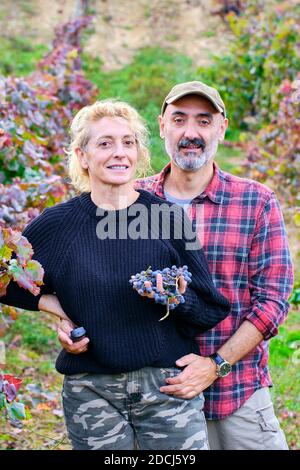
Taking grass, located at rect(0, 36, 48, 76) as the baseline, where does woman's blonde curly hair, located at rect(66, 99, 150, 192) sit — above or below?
below

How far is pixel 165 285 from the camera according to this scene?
7.86 feet

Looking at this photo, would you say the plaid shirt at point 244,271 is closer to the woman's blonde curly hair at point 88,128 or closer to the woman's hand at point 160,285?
the woman's blonde curly hair at point 88,128

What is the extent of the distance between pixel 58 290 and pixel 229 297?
635mm

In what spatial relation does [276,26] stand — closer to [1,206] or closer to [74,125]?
[1,206]

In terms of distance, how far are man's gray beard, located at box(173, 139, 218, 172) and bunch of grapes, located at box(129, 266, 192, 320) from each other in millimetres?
620

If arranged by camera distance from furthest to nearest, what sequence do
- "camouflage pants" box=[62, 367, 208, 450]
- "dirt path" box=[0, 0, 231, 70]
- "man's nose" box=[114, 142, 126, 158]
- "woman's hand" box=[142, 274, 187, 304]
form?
"dirt path" box=[0, 0, 231, 70] < "man's nose" box=[114, 142, 126, 158] < "camouflage pants" box=[62, 367, 208, 450] < "woman's hand" box=[142, 274, 187, 304]

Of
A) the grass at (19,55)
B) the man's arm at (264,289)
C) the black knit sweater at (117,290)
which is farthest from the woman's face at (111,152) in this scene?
the grass at (19,55)

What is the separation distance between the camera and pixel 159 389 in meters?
2.50

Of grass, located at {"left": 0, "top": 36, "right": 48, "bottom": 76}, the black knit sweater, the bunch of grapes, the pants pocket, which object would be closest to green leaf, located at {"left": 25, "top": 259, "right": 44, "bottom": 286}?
the black knit sweater

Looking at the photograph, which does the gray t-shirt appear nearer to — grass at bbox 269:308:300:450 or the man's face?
the man's face

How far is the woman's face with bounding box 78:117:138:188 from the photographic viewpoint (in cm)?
262

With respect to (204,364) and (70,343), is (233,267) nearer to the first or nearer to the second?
(204,364)

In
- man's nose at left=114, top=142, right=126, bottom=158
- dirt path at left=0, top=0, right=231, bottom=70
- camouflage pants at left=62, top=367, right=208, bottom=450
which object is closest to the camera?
camouflage pants at left=62, top=367, right=208, bottom=450

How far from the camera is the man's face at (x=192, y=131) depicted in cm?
297
